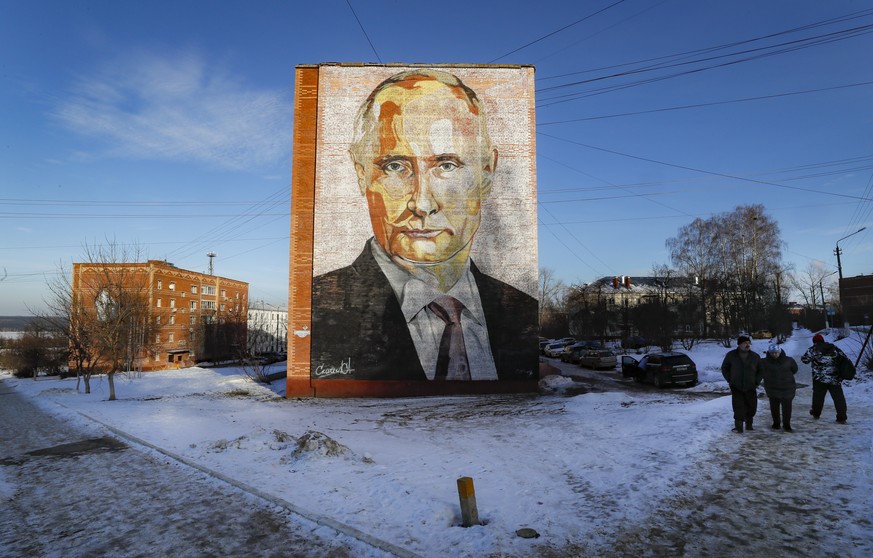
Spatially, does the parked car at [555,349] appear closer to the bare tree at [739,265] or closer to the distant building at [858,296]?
the bare tree at [739,265]

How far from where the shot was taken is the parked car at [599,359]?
30500 millimetres

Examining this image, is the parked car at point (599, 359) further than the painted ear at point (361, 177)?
Yes

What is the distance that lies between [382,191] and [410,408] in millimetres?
8739

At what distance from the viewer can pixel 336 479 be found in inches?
278

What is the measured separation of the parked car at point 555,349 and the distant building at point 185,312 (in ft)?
126

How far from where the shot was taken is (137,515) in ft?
19.2

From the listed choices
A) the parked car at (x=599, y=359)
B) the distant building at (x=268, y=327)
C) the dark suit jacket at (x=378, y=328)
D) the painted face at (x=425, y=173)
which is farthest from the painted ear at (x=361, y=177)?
the distant building at (x=268, y=327)

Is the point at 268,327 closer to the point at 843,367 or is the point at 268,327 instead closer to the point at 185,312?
the point at 185,312

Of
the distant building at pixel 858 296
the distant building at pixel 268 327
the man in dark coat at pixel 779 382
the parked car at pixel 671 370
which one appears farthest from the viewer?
the distant building at pixel 268 327

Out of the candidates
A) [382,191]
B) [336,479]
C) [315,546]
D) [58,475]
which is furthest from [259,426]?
[382,191]

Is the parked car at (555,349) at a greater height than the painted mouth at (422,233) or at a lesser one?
lesser

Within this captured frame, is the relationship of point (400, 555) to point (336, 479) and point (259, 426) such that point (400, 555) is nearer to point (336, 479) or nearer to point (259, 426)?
point (336, 479)

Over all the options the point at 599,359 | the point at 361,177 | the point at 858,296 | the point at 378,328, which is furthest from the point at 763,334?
the point at 361,177

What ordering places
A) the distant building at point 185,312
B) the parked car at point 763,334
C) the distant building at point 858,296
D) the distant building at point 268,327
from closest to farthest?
the parked car at point 763,334 < the distant building at point 185,312 < the distant building at point 858,296 < the distant building at point 268,327
